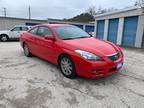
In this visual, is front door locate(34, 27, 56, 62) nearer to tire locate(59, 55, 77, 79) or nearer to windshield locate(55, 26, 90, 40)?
windshield locate(55, 26, 90, 40)

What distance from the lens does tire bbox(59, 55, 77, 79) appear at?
3.87 m

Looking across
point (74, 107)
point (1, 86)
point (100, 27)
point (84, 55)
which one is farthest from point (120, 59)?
point (100, 27)

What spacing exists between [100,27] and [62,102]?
14.1 m

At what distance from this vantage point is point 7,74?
4.36 m

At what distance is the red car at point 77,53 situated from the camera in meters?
3.53

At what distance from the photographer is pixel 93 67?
3.46 m

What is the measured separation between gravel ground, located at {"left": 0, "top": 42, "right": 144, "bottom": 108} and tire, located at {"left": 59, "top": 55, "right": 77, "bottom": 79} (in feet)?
0.53

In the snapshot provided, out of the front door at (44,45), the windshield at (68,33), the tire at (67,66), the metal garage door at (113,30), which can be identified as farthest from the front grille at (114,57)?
the metal garage door at (113,30)

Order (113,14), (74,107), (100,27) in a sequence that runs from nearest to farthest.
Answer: (74,107), (113,14), (100,27)

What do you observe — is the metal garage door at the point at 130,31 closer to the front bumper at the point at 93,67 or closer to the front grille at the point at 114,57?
the front grille at the point at 114,57

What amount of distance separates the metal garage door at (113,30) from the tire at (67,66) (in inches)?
411

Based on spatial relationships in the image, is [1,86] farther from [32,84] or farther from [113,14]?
[113,14]

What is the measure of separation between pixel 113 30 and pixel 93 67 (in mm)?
11215

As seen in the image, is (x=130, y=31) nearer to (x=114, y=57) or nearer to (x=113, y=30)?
(x=113, y=30)
